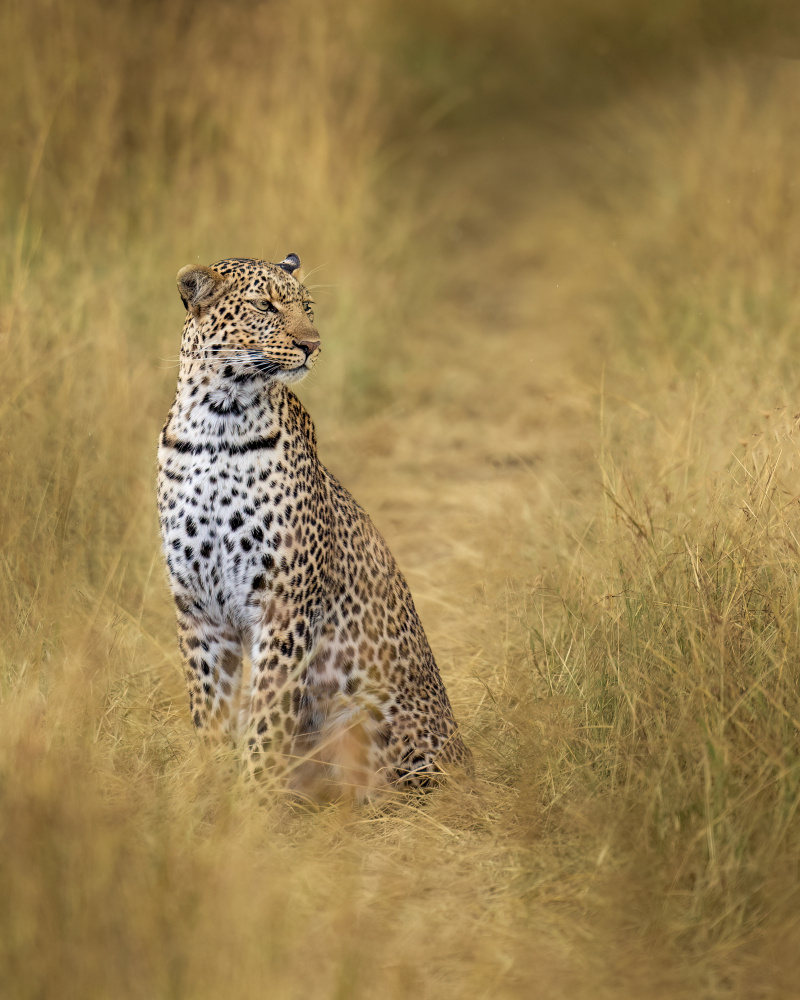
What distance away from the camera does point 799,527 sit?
3814 millimetres

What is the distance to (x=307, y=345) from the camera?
12.6ft

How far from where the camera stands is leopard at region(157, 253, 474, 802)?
3742 millimetres

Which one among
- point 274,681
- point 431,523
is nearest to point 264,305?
point 274,681

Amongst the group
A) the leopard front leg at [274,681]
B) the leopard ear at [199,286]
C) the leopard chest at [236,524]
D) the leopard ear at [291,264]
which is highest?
the leopard ear at [291,264]

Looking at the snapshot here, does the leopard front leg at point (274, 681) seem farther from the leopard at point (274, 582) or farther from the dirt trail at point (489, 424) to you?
the dirt trail at point (489, 424)

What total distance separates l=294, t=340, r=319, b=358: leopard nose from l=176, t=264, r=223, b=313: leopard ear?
0.99ft

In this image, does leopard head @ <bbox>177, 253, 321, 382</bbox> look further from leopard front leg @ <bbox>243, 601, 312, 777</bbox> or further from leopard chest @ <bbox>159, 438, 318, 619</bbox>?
leopard front leg @ <bbox>243, 601, 312, 777</bbox>

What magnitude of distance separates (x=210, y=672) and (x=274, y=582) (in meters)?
0.40

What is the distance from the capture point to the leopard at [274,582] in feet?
12.3

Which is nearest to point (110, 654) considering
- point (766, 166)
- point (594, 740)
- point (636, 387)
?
point (594, 740)

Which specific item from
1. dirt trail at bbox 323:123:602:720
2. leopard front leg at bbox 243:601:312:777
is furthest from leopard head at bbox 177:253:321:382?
dirt trail at bbox 323:123:602:720

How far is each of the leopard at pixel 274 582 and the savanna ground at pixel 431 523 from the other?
0.16 metres

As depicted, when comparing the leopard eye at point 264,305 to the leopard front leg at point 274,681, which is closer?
the leopard front leg at point 274,681

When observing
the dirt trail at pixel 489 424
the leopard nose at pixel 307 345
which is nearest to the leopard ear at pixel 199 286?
the leopard nose at pixel 307 345
